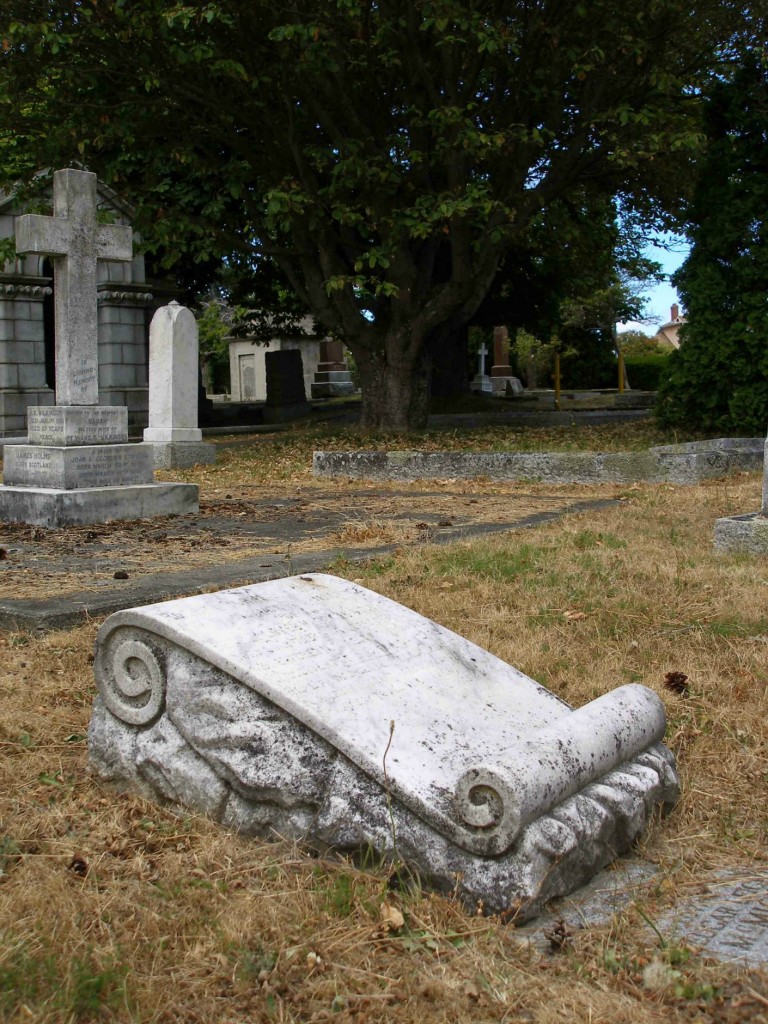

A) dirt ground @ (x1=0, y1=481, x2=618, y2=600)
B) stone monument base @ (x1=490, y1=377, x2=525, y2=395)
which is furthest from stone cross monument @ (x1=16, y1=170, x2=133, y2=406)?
stone monument base @ (x1=490, y1=377, x2=525, y2=395)

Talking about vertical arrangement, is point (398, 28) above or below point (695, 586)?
above

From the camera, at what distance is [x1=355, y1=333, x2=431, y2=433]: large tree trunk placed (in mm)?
17531

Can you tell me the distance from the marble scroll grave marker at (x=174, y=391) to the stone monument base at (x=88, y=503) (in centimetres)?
613

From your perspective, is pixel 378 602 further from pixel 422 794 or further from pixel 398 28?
pixel 398 28

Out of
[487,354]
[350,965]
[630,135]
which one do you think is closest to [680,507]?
[350,965]

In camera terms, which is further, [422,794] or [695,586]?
[695,586]

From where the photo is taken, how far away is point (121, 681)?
10.0 ft

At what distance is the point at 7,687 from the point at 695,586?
3.43 metres

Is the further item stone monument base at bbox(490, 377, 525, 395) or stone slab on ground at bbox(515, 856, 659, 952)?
stone monument base at bbox(490, 377, 525, 395)

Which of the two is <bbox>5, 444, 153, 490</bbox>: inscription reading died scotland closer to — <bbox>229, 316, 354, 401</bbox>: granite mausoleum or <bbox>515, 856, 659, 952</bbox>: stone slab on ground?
<bbox>515, 856, 659, 952</bbox>: stone slab on ground

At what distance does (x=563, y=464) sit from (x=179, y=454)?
594 centimetres

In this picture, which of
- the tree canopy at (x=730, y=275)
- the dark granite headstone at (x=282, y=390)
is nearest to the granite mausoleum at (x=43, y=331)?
the dark granite headstone at (x=282, y=390)

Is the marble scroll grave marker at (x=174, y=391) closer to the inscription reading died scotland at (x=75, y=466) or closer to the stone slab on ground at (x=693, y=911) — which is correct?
the inscription reading died scotland at (x=75, y=466)

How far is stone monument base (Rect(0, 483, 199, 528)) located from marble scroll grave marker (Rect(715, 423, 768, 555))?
15.7 ft
